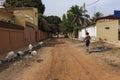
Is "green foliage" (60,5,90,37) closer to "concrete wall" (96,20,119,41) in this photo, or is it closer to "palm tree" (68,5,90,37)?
"palm tree" (68,5,90,37)

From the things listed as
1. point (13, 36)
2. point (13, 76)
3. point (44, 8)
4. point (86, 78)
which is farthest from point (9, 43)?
point (44, 8)

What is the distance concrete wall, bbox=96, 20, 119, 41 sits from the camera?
5228 centimetres

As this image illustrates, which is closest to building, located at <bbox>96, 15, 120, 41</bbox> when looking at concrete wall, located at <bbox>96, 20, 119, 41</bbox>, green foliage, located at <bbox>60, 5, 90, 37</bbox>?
concrete wall, located at <bbox>96, 20, 119, 41</bbox>

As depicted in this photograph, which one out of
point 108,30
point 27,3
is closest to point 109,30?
point 108,30

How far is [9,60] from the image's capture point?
19562 millimetres

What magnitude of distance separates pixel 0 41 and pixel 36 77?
10939 mm

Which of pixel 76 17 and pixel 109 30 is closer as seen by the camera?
pixel 109 30

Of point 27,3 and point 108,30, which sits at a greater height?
point 27,3

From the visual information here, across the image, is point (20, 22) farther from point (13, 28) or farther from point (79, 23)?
point (79, 23)

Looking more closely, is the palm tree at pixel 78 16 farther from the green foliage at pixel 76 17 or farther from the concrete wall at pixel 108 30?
the concrete wall at pixel 108 30

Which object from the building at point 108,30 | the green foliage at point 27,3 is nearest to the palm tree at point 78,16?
the green foliage at point 27,3

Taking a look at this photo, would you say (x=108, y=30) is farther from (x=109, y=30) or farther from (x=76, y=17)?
(x=76, y=17)

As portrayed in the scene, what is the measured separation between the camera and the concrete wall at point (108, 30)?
5228 cm

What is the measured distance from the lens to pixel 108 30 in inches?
2108
